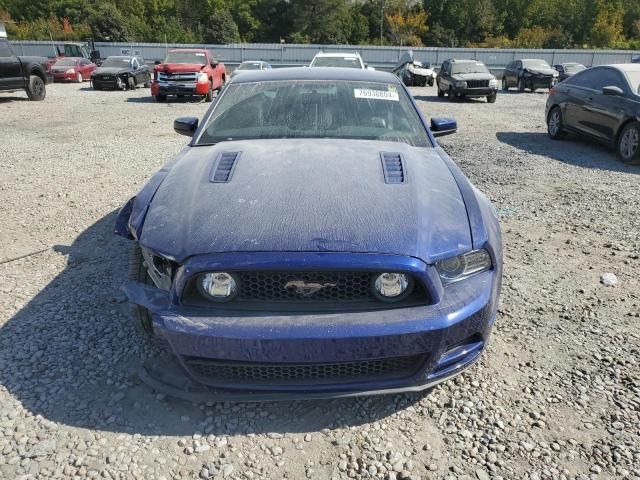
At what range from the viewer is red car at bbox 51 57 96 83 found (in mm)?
23650

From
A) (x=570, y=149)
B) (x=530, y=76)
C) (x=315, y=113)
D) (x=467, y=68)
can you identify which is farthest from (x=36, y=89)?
(x=530, y=76)

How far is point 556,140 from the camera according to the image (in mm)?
9773

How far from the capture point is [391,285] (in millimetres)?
2068

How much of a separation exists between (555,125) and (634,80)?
1.81 metres

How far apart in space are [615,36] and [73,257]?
240 ft

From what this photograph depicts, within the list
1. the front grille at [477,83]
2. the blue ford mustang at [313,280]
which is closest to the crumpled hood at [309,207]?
the blue ford mustang at [313,280]

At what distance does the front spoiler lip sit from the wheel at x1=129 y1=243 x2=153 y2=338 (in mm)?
176

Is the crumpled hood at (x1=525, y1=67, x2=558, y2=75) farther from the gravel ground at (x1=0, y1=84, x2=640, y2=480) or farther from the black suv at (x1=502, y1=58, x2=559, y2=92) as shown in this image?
the gravel ground at (x1=0, y1=84, x2=640, y2=480)

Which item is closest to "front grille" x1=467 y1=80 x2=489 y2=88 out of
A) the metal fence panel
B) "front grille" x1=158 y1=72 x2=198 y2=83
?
"front grille" x1=158 y1=72 x2=198 y2=83

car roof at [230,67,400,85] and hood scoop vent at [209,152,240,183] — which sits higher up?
car roof at [230,67,400,85]

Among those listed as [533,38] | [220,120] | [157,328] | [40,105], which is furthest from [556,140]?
[533,38]

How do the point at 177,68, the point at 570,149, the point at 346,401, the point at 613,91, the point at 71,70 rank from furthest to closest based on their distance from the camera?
the point at 71,70 < the point at 177,68 < the point at 570,149 < the point at 613,91 < the point at 346,401

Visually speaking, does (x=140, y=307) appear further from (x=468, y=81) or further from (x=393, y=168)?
(x=468, y=81)

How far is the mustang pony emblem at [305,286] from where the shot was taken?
206 cm
